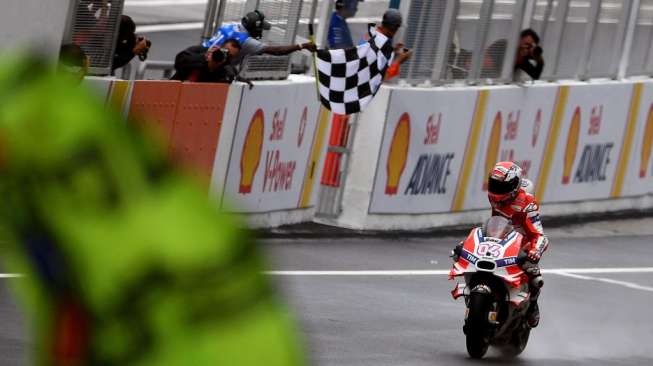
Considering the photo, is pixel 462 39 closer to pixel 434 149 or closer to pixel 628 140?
pixel 434 149

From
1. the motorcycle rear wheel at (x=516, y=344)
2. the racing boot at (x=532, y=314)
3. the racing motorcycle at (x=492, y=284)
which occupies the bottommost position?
the motorcycle rear wheel at (x=516, y=344)

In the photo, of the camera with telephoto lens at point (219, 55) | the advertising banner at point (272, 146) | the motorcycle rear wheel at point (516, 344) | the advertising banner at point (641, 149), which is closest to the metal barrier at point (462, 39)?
the advertising banner at point (272, 146)

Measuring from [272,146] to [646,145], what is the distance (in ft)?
29.1

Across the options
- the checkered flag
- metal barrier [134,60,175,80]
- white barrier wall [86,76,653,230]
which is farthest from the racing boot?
metal barrier [134,60,175,80]

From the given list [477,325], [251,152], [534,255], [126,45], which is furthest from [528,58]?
[477,325]

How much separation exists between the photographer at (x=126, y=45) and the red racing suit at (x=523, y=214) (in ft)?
15.2

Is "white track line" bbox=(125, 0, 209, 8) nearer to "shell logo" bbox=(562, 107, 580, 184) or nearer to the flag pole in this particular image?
"shell logo" bbox=(562, 107, 580, 184)

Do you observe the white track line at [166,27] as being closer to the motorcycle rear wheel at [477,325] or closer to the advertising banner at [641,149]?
the advertising banner at [641,149]

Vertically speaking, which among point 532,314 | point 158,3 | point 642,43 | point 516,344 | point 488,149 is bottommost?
point 516,344

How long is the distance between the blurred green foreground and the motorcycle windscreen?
9790 mm

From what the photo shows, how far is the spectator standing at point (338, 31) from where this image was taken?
18.6 m

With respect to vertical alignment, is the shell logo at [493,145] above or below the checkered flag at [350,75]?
below

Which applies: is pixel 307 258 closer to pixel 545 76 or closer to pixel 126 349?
pixel 545 76

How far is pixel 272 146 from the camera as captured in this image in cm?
1667
